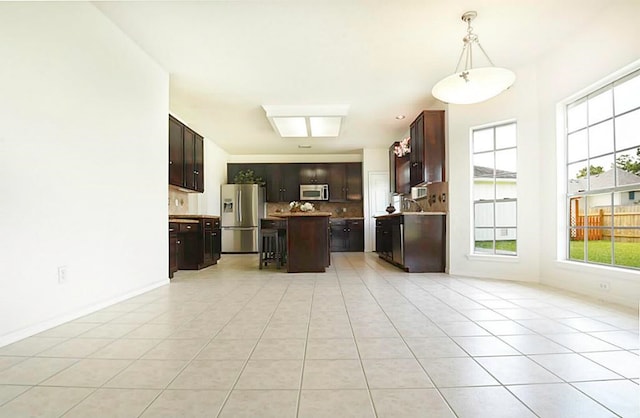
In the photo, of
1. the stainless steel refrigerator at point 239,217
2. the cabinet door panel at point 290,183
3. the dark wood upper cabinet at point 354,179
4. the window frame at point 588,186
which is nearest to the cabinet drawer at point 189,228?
the stainless steel refrigerator at point 239,217

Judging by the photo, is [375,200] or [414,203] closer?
[414,203]

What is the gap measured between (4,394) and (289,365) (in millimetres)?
1281

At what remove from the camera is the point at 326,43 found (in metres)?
3.58

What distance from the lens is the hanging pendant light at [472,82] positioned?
302 cm

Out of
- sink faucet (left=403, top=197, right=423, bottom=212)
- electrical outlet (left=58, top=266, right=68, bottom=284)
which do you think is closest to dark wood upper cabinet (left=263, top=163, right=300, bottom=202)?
sink faucet (left=403, top=197, right=423, bottom=212)

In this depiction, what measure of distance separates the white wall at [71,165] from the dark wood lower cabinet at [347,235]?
5246 millimetres

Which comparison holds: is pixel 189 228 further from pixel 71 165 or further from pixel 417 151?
pixel 417 151

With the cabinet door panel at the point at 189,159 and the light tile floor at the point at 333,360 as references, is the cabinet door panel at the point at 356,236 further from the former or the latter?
the light tile floor at the point at 333,360

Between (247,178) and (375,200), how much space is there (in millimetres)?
3301

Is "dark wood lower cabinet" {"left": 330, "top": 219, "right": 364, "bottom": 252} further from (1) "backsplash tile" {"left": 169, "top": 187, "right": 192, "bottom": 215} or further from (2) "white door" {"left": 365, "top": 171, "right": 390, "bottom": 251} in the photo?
(1) "backsplash tile" {"left": 169, "top": 187, "right": 192, "bottom": 215}

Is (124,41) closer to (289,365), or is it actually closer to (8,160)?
(8,160)

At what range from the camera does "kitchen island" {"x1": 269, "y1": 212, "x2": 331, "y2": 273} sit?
5.15 metres

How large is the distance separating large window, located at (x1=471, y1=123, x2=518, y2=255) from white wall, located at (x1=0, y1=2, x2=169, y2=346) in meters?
4.24

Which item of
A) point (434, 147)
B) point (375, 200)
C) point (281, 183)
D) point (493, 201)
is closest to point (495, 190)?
point (493, 201)
